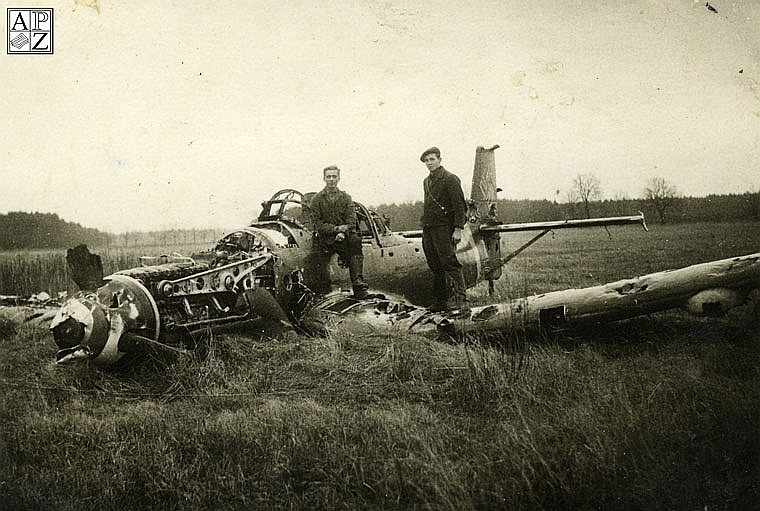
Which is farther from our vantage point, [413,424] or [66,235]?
[66,235]

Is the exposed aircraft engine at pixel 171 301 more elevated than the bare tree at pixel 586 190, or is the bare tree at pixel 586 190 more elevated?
the bare tree at pixel 586 190

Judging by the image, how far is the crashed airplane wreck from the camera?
432 centimetres

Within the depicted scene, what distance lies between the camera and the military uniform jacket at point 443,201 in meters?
6.37

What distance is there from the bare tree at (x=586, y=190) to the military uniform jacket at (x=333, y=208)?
8.65 feet

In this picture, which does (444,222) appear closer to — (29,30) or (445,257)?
(445,257)

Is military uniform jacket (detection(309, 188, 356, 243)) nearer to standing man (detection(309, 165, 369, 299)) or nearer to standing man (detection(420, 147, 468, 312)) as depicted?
standing man (detection(309, 165, 369, 299))

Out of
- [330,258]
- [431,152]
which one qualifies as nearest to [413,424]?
[330,258]

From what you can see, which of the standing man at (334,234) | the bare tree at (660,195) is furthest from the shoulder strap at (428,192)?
the bare tree at (660,195)

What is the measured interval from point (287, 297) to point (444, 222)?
2124mm

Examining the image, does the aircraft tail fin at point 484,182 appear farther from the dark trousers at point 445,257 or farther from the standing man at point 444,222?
the dark trousers at point 445,257

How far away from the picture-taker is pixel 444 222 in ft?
21.6

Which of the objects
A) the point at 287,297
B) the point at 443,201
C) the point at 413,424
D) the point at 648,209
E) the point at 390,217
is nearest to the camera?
the point at 413,424

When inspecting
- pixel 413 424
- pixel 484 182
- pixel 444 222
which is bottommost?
pixel 413 424

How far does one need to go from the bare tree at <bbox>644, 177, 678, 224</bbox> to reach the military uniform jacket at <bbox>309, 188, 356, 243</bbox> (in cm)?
A: 333
